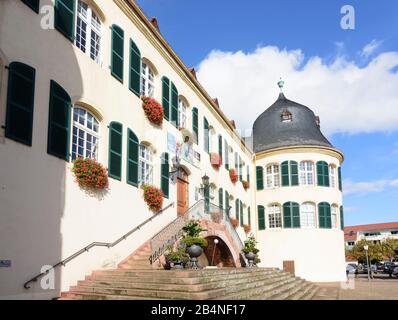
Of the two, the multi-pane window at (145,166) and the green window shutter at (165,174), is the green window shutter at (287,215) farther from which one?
the multi-pane window at (145,166)

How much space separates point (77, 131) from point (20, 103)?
2234mm

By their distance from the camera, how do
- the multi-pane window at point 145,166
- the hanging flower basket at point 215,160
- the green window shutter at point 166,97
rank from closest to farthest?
the multi-pane window at point 145,166, the green window shutter at point 166,97, the hanging flower basket at point 215,160

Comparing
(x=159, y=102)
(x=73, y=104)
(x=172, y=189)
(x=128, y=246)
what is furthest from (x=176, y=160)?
(x=73, y=104)

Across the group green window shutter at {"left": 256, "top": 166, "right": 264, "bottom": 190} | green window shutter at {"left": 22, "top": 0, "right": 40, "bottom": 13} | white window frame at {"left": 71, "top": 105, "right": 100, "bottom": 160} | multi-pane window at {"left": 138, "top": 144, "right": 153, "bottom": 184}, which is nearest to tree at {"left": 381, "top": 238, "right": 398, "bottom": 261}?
green window shutter at {"left": 256, "top": 166, "right": 264, "bottom": 190}

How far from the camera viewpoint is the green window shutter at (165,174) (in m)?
15.0

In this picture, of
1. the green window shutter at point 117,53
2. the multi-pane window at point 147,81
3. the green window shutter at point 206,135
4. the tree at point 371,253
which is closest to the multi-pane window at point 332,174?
the green window shutter at point 206,135

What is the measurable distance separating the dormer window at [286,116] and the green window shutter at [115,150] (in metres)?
20.0

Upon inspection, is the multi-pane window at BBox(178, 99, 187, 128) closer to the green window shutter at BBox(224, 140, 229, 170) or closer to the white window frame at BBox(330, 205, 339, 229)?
the green window shutter at BBox(224, 140, 229, 170)

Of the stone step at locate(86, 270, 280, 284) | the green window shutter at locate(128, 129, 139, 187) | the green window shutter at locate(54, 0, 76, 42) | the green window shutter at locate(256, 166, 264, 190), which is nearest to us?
the stone step at locate(86, 270, 280, 284)

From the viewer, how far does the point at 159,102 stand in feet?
51.1

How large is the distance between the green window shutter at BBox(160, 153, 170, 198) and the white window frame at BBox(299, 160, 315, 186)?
47.9 feet

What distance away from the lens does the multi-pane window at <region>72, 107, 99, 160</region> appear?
35.2 feet

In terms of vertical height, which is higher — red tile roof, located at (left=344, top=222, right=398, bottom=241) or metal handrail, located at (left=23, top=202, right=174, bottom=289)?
red tile roof, located at (left=344, top=222, right=398, bottom=241)
